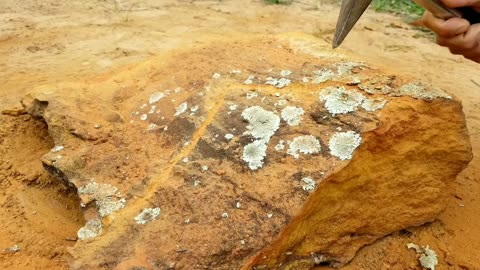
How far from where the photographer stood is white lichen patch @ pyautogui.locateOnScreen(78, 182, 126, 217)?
6.15ft

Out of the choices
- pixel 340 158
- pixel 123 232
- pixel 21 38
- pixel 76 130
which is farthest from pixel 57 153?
pixel 21 38

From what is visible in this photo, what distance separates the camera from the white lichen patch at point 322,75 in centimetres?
226

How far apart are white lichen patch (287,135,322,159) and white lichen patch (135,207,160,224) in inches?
21.6

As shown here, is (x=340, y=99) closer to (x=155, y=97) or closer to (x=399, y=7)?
(x=155, y=97)

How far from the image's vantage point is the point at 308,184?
1.86 metres

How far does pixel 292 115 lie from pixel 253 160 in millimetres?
278

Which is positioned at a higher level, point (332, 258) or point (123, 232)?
point (123, 232)

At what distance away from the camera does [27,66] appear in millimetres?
3730

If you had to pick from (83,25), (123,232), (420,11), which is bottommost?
(420,11)

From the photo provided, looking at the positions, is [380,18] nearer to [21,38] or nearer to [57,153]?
[21,38]

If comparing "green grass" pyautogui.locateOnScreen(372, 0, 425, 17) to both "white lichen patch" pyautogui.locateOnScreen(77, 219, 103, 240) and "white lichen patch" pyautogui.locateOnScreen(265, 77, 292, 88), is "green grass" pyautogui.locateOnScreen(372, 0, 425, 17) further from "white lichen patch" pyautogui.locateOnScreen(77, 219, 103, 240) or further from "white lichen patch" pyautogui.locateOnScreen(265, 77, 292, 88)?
"white lichen patch" pyautogui.locateOnScreen(77, 219, 103, 240)

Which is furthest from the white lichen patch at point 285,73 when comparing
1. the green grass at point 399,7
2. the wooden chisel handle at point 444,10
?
the green grass at point 399,7

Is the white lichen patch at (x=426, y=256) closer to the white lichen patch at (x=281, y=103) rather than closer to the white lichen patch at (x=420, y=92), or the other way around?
the white lichen patch at (x=420, y=92)

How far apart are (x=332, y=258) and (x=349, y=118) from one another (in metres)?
0.58
